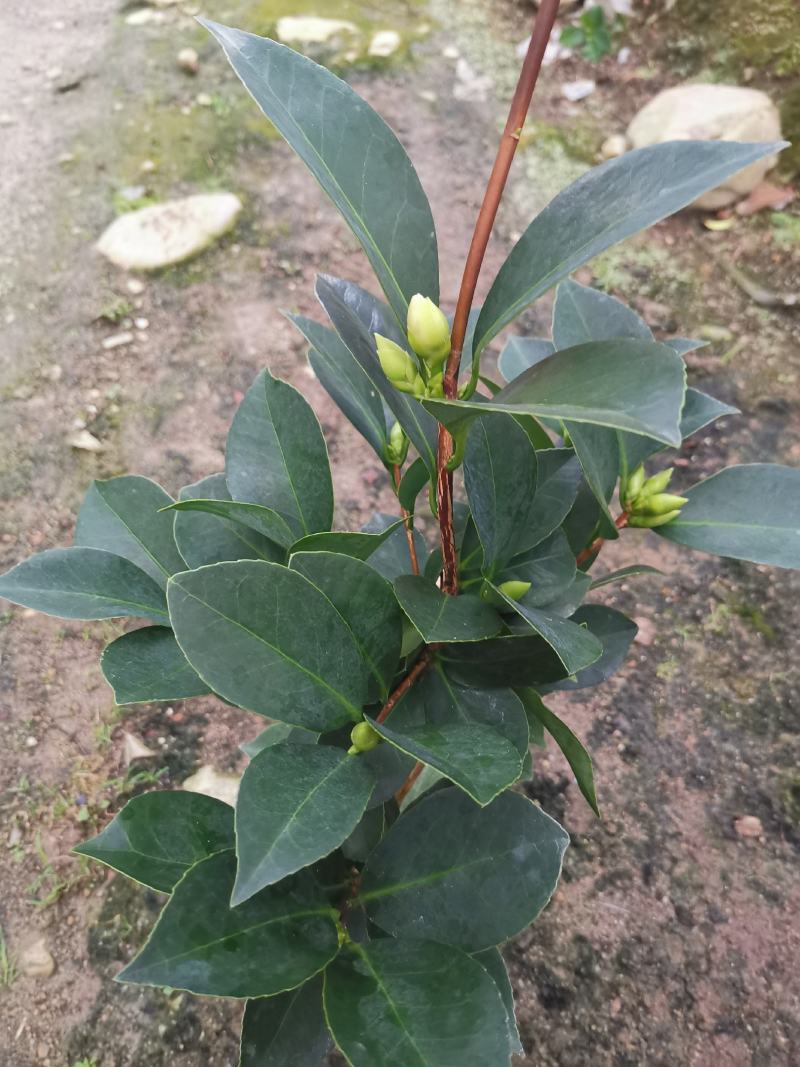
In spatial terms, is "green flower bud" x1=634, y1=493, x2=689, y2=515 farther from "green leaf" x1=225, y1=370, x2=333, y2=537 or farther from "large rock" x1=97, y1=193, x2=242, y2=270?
"large rock" x1=97, y1=193, x2=242, y2=270

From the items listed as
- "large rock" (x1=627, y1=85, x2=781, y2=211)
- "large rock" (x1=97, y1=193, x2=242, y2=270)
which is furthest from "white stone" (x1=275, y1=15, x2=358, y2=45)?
"large rock" (x1=627, y1=85, x2=781, y2=211)

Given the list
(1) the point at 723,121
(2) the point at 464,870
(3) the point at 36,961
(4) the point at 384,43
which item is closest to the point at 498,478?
(2) the point at 464,870

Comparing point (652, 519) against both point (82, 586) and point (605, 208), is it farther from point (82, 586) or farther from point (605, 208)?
point (82, 586)

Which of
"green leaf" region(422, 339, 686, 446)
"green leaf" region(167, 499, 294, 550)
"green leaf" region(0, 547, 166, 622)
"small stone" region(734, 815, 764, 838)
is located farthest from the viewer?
"small stone" region(734, 815, 764, 838)

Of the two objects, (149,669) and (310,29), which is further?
(310,29)

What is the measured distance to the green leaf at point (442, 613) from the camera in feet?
2.15

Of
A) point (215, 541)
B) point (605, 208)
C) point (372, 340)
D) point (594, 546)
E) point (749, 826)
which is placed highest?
point (605, 208)

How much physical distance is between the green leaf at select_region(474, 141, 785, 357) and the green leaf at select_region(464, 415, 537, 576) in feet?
0.42

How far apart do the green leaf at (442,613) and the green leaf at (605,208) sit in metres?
0.21

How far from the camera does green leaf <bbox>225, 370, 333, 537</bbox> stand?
0.82 metres

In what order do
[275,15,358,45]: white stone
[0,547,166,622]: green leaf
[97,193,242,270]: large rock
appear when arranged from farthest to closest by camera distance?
[275,15,358,45]: white stone < [97,193,242,270]: large rock < [0,547,166,622]: green leaf

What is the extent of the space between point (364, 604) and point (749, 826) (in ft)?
3.70

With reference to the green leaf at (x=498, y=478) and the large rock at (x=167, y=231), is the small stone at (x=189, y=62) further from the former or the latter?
the green leaf at (x=498, y=478)

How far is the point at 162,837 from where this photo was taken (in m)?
0.75
